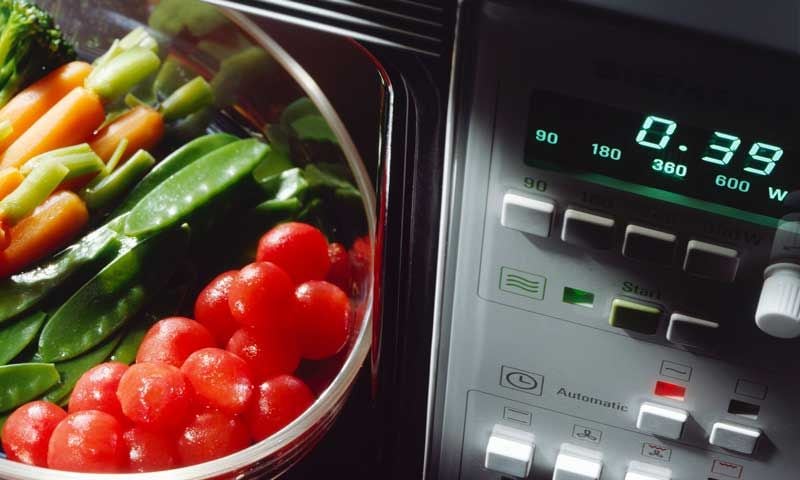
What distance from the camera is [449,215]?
579mm

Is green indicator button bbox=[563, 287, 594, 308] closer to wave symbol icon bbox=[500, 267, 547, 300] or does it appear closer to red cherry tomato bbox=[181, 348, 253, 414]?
wave symbol icon bbox=[500, 267, 547, 300]

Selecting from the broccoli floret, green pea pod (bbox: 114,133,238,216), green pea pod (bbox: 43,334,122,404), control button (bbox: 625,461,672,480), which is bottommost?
green pea pod (bbox: 43,334,122,404)

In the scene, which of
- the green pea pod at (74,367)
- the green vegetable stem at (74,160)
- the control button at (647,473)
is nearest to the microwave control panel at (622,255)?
the control button at (647,473)

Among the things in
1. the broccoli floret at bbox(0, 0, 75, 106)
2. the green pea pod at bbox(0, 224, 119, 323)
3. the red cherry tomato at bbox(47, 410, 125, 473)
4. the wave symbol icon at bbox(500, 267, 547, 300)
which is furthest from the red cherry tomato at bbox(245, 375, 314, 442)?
the broccoli floret at bbox(0, 0, 75, 106)

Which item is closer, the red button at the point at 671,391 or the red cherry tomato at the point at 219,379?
the red button at the point at 671,391

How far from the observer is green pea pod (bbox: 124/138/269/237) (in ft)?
3.02

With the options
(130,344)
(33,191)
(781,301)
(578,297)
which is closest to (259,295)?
(130,344)

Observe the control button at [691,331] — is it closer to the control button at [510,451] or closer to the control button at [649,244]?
the control button at [649,244]

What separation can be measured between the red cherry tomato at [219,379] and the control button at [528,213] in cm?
37

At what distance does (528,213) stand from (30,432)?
511mm

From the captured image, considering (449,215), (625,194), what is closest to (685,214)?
(625,194)

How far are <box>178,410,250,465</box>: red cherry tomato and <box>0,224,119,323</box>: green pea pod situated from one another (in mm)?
212

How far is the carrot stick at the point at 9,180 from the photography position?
928 mm

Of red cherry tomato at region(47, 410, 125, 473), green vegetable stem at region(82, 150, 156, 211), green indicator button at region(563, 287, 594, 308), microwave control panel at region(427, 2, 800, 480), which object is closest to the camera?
microwave control panel at region(427, 2, 800, 480)
